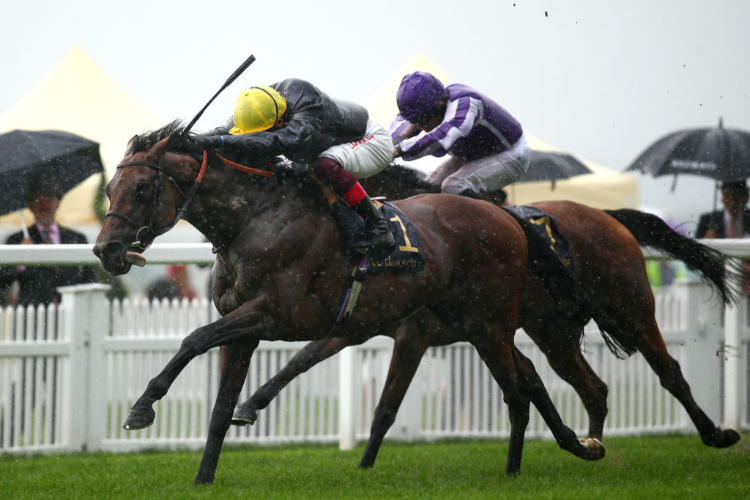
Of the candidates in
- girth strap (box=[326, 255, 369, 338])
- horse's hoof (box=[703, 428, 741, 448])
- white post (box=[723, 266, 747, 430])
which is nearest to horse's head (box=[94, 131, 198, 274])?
girth strap (box=[326, 255, 369, 338])

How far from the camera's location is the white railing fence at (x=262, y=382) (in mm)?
6328

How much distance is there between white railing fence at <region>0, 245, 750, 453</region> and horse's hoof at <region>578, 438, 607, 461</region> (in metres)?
1.30

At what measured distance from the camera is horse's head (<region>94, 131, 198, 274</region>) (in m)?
4.09

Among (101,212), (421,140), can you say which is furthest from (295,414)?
(101,212)

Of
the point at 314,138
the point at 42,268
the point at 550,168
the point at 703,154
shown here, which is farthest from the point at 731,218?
the point at 42,268

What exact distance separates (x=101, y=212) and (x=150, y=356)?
12.2 ft

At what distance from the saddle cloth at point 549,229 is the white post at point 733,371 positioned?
2.33 metres

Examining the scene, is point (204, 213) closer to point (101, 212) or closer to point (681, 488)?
point (681, 488)

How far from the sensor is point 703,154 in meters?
9.81

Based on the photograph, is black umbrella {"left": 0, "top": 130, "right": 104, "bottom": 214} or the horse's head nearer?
the horse's head

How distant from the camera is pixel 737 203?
8219 mm

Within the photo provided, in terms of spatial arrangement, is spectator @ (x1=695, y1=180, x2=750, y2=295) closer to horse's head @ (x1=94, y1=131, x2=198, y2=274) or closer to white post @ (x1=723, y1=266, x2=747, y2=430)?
white post @ (x1=723, y1=266, x2=747, y2=430)

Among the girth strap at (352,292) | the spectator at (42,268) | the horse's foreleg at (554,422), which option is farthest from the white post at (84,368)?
the horse's foreleg at (554,422)

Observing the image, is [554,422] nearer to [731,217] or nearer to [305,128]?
[305,128]
